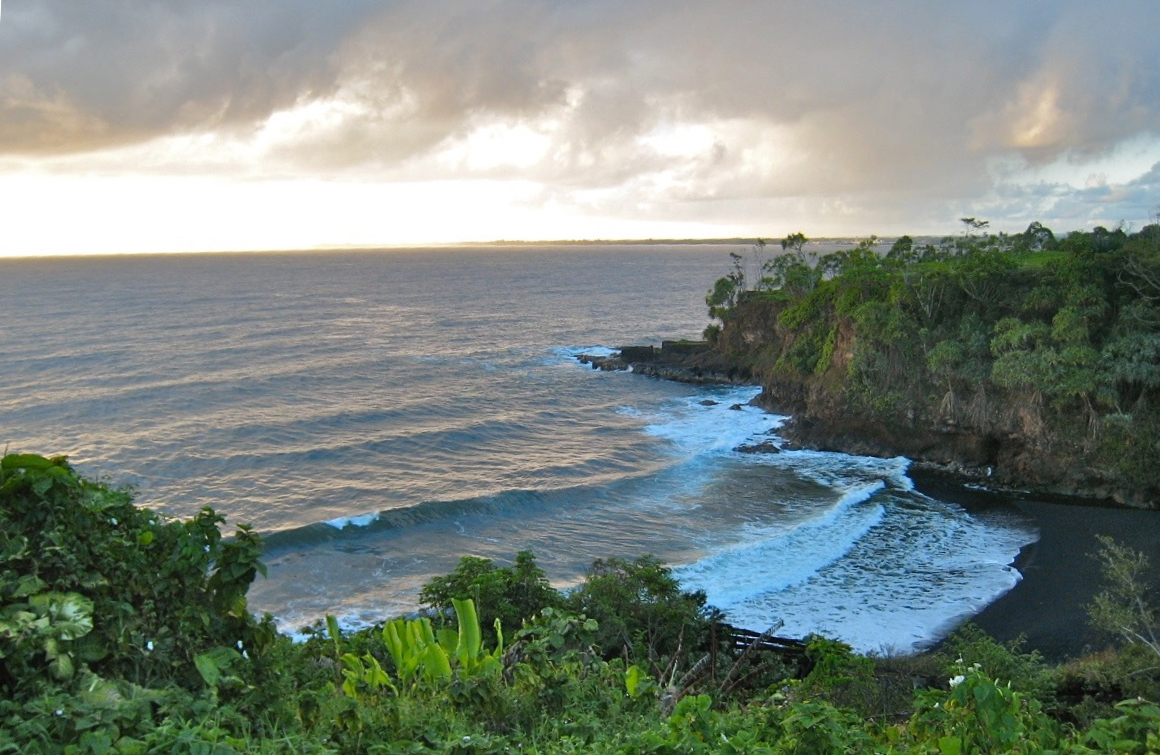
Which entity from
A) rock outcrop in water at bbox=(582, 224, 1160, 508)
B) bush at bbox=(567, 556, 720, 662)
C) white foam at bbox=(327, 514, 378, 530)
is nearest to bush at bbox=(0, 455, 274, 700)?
bush at bbox=(567, 556, 720, 662)

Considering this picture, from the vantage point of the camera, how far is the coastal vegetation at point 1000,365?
34.7m

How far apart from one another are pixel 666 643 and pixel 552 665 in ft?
27.0

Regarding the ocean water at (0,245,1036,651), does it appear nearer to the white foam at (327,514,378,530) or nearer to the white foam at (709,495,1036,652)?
the white foam at (709,495,1036,652)

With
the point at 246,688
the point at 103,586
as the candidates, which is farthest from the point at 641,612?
the point at 103,586

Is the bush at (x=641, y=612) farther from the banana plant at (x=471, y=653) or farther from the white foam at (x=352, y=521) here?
the white foam at (x=352, y=521)

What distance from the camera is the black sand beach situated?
2262cm

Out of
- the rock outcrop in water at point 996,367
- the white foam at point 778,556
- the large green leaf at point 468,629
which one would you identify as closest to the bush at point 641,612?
the large green leaf at point 468,629

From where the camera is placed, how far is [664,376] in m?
63.7

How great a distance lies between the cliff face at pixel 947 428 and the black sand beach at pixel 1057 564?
5.39ft

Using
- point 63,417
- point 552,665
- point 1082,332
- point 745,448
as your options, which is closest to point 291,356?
point 63,417

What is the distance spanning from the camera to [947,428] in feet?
132

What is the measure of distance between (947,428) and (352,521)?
2842cm

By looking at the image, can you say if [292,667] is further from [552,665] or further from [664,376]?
[664,376]

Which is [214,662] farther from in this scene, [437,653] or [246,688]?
[437,653]
